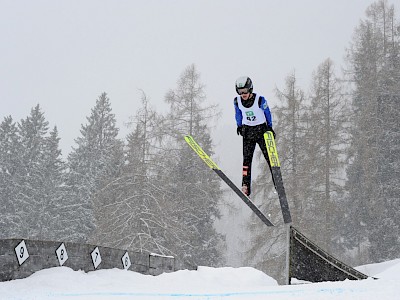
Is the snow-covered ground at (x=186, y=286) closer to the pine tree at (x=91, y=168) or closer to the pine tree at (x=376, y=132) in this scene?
the pine tree at (x=91, y=168)

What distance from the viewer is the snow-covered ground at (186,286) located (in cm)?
365

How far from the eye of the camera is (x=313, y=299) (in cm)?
335

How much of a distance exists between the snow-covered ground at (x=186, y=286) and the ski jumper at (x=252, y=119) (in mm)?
1695

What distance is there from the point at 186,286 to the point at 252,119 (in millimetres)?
3000

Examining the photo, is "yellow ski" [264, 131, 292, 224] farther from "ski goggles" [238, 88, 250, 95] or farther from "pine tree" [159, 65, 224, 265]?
"pine tree" [159, 65, 224, 265]

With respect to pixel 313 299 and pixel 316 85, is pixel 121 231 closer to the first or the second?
pixel 316 85

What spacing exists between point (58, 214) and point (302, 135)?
1747 centimetres

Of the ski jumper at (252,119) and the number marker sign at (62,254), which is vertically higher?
the ski jumper at (252,119)

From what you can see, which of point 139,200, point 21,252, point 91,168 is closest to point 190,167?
point 139,200

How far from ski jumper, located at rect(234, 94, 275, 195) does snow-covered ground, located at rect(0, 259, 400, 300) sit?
5.56 feet

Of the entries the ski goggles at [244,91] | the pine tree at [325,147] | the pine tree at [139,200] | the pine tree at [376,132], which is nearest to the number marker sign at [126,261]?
the ski goggles at [244,91]

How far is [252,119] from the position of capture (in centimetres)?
745

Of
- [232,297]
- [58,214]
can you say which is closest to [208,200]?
[58,214]

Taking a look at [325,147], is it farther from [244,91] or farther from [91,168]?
[91,168]
